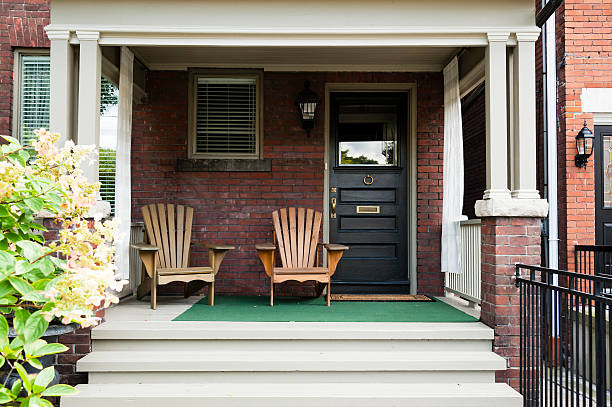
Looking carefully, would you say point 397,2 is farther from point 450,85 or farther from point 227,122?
point 227,122

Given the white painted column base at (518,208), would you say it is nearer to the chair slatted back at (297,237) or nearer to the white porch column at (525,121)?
the white porch column at (525,121)

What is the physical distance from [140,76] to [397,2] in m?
2.81

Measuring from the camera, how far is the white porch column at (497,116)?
11.3ft

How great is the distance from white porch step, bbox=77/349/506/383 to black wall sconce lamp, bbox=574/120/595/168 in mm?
2563

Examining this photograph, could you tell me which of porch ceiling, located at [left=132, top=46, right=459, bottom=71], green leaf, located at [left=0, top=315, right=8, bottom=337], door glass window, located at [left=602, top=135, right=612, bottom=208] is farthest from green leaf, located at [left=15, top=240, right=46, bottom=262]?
door glass window, located at [left=602, top=135, right=612, bottom=208]

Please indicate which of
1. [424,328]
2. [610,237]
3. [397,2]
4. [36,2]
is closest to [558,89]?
[610,237]

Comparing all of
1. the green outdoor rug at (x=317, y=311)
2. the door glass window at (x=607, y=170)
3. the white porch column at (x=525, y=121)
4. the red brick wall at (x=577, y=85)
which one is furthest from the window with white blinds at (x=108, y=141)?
the door glass window at (x=607, y=170)

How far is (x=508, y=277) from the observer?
332cm

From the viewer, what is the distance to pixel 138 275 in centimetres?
482

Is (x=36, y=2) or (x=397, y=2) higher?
(x=36, y=2)

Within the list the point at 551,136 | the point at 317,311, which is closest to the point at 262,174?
the point at 317,311

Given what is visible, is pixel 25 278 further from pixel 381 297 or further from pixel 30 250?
pixel 381 297

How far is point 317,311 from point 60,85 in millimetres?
2726

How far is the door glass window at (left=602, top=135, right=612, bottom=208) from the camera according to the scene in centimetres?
480
